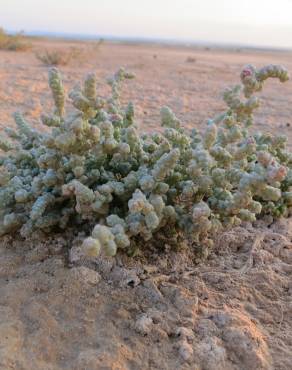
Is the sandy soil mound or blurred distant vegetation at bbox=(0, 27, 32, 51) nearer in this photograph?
the sandy soil mound

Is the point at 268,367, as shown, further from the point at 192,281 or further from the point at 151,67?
the point at 151,67

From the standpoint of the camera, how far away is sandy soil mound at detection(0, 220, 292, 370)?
68.5 inches

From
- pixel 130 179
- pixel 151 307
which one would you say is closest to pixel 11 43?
pixel 130 179

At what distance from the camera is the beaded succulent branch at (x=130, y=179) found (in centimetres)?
203

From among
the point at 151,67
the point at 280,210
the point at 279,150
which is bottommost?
the point at 151,67

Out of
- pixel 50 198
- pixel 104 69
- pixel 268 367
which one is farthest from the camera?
pixel 104 69

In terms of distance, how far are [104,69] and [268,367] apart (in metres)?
8.24

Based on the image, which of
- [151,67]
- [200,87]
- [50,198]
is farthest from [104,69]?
[50,198]

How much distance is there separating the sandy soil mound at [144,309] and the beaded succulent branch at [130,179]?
15 centimetres

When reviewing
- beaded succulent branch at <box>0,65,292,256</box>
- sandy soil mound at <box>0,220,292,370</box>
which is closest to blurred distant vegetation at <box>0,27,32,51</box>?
beaded succulent branch at <box>0,65,292,256</box>

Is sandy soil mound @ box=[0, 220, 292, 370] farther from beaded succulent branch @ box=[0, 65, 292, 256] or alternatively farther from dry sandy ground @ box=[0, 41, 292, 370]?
beaded succulent branch @ box=[0, 65, 292, 256]

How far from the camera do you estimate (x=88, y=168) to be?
7.67 feet

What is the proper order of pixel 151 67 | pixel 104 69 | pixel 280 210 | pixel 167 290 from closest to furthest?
pixel 167 290
pixel 280 210
pixel 104 69
pixel 151 67

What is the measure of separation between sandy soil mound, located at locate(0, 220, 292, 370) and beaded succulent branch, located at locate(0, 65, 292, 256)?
5.9 inches
